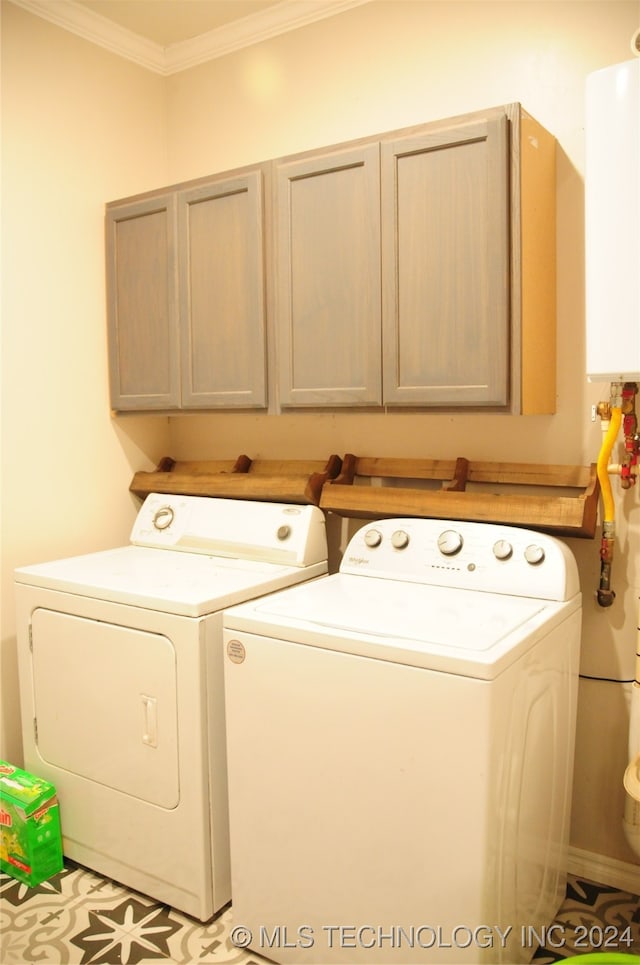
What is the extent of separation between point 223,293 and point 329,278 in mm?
397

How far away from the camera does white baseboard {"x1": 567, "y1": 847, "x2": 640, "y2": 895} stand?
2053 millimetres

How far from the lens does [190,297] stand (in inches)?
95.0

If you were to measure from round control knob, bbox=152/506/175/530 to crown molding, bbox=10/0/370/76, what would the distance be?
5.37 feet

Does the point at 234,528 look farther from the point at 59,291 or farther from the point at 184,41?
the point at 184,41

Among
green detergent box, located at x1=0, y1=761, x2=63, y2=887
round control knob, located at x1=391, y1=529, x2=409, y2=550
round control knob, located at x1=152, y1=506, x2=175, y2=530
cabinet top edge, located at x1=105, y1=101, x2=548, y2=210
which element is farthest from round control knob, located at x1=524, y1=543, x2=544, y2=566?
green detergent box, located at x1=0, y1=761, x2=63, y2=887

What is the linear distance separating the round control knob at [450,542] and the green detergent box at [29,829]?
4.35 ft

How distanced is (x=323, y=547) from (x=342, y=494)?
0.18m

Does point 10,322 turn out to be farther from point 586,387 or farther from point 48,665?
point 586,387

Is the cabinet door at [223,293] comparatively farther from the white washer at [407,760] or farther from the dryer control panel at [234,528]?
the white washer at [407,760]

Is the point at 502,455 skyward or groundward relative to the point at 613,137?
groundward

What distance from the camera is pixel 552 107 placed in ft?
6.75

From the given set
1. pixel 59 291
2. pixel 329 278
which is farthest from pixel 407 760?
pixel 59 291

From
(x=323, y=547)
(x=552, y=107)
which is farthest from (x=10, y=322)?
(x=552, y=107)

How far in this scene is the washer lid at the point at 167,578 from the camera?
190 centimetres
